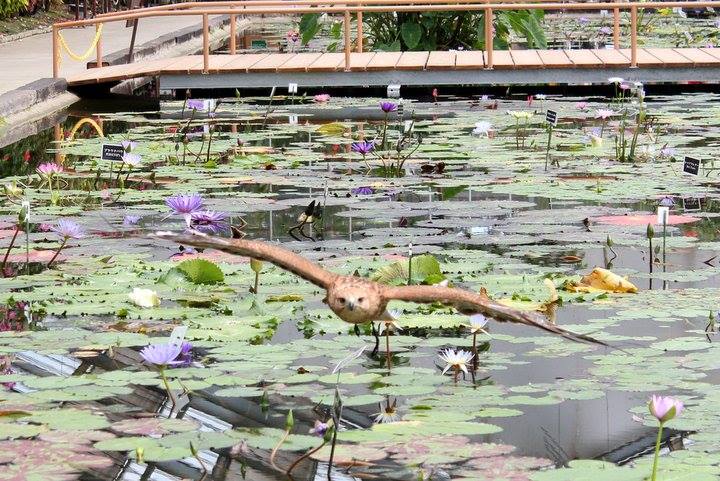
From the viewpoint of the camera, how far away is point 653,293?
4559mm

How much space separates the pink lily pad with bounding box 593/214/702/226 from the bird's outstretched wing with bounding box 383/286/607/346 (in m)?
2.80

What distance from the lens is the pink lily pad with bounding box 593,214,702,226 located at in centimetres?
580

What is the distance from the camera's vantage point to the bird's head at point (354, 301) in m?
3.08

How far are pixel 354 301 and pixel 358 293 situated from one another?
0.04 meters

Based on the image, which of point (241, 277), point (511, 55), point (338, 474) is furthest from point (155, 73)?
point (338, 474)

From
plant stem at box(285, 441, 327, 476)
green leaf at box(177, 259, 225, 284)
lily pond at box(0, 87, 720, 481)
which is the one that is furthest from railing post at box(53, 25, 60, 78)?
plant stem at box(285, 441, 327, 476)

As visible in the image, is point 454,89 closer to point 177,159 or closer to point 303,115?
point 303,115

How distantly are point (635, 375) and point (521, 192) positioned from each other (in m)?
3.08

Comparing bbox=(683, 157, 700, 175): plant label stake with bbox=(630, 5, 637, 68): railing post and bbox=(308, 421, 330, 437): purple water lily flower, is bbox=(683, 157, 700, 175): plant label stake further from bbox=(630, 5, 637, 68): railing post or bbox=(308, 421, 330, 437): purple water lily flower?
bbox=(630, 5, 637, 68): railing post

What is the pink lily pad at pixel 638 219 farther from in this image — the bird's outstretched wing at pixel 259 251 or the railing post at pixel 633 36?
the railing post at pixel 633 36

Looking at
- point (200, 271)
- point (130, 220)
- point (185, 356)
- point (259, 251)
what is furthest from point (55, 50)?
point (259, 251)

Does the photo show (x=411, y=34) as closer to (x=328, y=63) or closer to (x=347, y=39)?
(x=328, y=63)

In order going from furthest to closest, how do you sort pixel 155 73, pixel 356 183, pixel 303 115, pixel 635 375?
pixel 155 73 → pixel 303 115 → pixel 356 183 → pixel 635 375

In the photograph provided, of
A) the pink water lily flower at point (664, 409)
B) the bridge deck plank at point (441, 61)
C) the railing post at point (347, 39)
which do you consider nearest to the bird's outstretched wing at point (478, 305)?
the pink water lily flower at point (664, 409)
